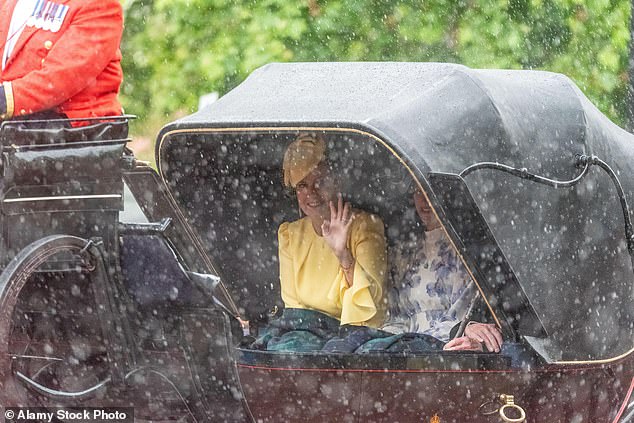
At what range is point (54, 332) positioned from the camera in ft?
13.6

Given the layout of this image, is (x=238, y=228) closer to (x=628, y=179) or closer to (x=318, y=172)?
(x=318, y=172)

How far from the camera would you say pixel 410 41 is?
24.8 feet

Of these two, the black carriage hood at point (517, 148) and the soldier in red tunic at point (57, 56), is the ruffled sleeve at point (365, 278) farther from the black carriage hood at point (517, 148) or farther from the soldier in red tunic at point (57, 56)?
the soldier in red tunic at point (57, 56)

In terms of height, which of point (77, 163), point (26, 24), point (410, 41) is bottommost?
point (410, 41)

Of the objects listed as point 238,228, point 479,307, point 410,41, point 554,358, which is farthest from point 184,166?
point 410,41

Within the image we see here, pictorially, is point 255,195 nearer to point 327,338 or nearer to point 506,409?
point 327,338

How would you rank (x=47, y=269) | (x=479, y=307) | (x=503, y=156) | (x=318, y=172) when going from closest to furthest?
(x=47, y=269)
(x=503, y=156)
(x=479, y=307)
(x=318, y=172)

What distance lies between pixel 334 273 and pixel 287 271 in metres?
0.23

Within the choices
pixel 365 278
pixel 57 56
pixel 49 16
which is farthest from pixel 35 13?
pixel 365 278

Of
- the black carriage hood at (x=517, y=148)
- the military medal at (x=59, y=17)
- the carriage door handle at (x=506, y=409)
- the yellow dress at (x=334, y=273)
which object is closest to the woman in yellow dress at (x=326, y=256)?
the yellow dress at (x=334, y=273)

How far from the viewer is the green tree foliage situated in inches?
292

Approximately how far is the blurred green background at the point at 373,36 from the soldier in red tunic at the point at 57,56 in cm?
302

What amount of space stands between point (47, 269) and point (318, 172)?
1.30 m

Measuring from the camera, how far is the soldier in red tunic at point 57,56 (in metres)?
4.16
